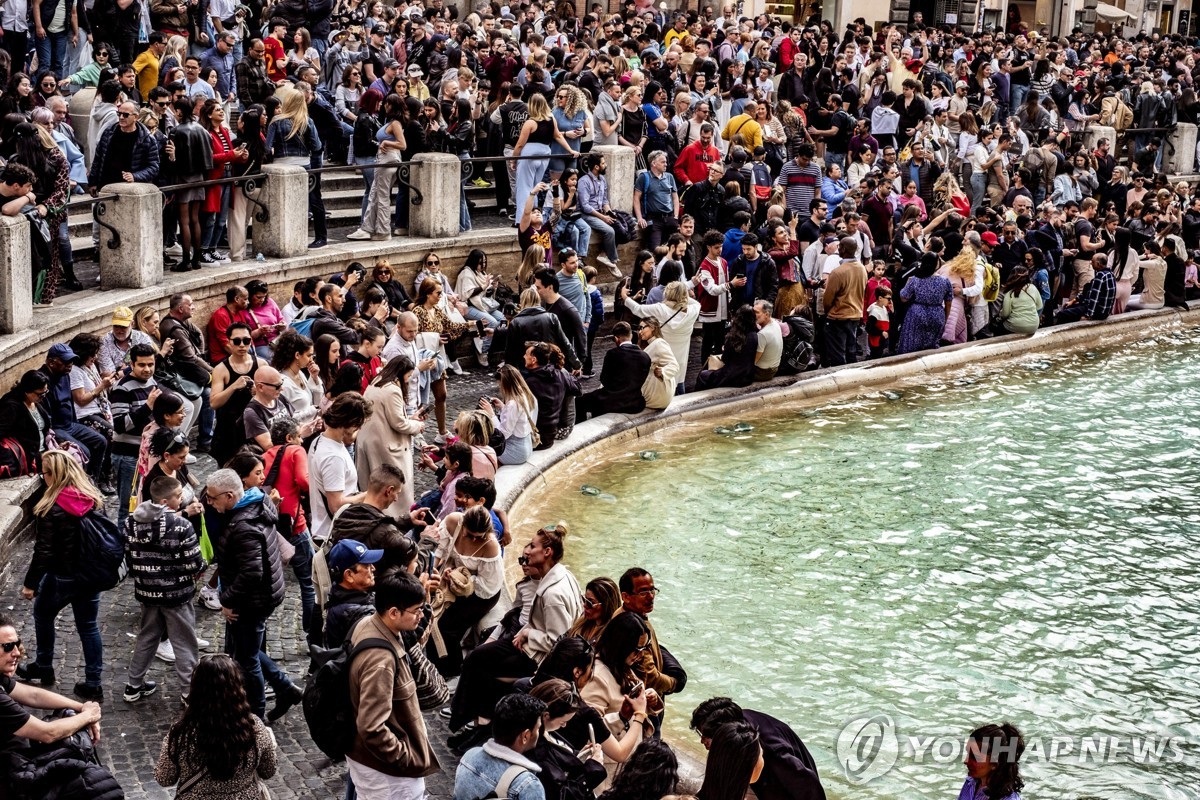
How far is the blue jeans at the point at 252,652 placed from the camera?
26.0ft

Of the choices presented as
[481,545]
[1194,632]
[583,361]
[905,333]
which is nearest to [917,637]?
[1194,632]

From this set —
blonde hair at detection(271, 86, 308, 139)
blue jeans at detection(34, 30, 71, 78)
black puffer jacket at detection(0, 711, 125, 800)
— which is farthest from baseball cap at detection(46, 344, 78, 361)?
blue jeans at detection(34, 30, 71, 78)

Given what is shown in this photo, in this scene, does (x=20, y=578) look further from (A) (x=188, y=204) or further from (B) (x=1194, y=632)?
(B) (x=1194, y=632)

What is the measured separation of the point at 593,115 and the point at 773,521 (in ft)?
25.7

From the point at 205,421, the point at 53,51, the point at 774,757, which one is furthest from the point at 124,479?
the point at 53,51

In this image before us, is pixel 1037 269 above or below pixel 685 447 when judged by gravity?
above

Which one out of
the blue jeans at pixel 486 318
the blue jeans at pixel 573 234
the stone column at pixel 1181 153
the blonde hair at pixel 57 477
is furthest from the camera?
the stone column at pixel 1181 153

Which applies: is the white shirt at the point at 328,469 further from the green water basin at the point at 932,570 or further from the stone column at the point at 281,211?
the stone column at the point at 281,211

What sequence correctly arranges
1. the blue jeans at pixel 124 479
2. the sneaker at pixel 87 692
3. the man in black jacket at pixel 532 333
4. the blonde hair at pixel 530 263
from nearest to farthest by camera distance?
the sneaker at pixel 87 692 < the blue jeans at pixel 124 479 < the man in black jacket at pixel 532 333 < the blonde hair at pixel 530 263

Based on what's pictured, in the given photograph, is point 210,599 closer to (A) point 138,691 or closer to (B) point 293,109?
(A) point 138,691

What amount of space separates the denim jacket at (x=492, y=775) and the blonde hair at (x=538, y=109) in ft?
37.4

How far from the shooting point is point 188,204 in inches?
539

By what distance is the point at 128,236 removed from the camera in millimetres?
12781

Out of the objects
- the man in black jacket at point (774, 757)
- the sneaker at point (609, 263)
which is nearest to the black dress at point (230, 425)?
the man in black jacket at point (774, 757)
